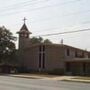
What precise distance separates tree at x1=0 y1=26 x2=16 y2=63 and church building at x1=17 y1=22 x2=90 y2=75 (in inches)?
146

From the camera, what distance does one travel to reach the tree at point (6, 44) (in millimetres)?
69438

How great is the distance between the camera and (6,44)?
70375mm

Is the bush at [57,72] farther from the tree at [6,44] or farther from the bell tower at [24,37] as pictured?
the tree at [6,44]

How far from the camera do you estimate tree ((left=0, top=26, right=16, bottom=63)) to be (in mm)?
69438

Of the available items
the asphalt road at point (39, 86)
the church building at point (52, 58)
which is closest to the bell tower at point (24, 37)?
the church building at point (52, 58)

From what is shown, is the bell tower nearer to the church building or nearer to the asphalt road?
the church building

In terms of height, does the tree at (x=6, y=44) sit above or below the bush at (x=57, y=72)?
above

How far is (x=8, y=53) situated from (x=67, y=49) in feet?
58.1

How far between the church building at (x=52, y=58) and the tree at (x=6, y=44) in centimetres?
371

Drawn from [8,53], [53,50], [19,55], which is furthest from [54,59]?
[8,53]

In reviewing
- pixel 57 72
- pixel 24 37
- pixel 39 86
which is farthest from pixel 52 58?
pixel 39 86

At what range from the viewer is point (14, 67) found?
6512cm

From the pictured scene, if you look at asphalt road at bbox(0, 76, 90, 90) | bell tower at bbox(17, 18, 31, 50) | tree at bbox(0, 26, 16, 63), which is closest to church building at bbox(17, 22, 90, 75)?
bell tower at bbox(17, 18, 31, 50)

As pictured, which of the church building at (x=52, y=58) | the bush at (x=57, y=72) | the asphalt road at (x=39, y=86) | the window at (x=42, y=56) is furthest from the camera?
the window at (x=42, y=56)
